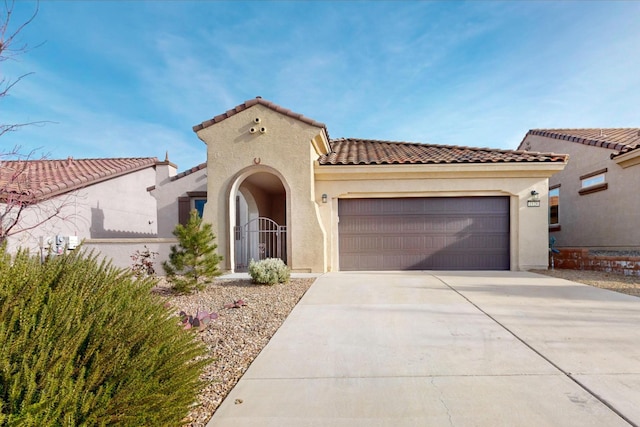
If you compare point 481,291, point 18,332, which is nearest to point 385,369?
point 18,332

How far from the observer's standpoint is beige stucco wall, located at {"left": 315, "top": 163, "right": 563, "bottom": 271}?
39.3 ft

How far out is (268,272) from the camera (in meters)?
9.27

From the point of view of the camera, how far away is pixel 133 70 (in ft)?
42.5

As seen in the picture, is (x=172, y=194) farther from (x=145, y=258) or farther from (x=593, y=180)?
(x=593, y=180)

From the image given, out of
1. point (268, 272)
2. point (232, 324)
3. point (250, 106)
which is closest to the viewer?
point (232, 324)

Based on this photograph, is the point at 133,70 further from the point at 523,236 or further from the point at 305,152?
the point at 523,236

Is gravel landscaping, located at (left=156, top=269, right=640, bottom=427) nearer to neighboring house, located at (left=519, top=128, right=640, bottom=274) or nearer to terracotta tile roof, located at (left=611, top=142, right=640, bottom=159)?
neighboring house, located at (left=519, top=128, right=640, bottom=274)

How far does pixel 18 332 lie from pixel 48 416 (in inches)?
23.0

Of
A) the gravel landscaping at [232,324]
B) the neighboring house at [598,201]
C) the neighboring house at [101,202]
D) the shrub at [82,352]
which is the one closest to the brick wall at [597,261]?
the neighboring house at [598,201]

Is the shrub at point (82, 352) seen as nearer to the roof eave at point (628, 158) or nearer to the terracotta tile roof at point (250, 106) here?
the terracotta tile roof at point (250, 106)

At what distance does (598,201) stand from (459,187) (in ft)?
22.9

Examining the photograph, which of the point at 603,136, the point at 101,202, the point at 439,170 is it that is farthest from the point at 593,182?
the point at 101,202

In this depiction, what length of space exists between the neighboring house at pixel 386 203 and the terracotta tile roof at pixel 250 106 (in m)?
0.03

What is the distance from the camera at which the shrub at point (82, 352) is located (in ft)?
6.18
